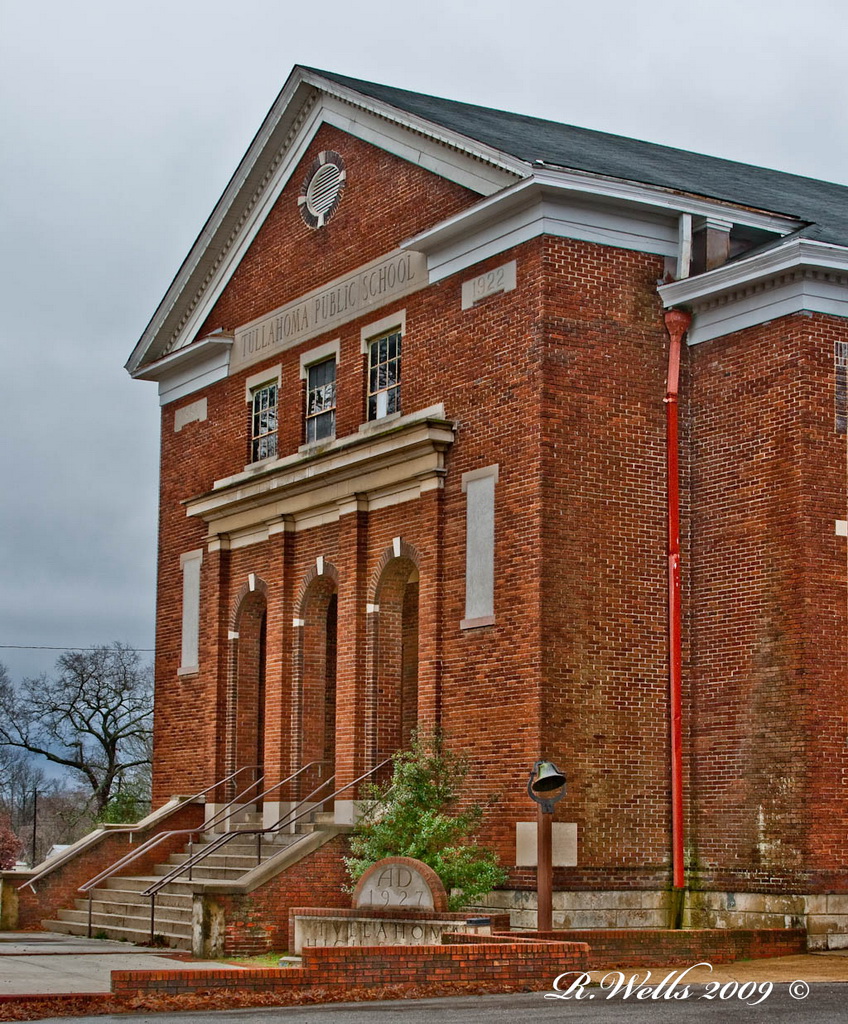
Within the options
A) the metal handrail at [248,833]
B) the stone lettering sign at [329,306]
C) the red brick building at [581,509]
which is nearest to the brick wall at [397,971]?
the red brick building at [581,509]

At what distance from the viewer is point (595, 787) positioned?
70.5ft

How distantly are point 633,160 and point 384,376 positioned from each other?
504cm

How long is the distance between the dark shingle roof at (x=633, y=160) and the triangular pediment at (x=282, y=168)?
215 mm

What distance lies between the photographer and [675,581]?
73.0ft

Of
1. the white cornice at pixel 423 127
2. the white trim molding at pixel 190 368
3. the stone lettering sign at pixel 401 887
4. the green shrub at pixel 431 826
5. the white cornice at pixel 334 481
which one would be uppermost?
the white cornice at pixel 423 127

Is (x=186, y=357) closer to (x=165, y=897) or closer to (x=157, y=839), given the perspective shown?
(x=157, y=839)

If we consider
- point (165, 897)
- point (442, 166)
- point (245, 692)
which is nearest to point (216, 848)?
point (165, 897)

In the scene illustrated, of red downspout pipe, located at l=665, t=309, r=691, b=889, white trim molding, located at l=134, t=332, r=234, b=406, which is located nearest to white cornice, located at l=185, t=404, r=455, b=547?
white trim molding, located at l=134, t=332, r=234, b=406

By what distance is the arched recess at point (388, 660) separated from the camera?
2492 centimetres

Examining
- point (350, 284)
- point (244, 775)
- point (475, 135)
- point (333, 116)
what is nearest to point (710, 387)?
point (475, 135)

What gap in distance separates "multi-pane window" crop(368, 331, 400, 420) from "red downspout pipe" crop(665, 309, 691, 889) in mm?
4480

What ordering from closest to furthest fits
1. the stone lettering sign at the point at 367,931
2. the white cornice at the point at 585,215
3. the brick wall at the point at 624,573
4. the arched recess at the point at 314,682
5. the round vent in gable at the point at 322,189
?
1. the stone lettering sign at the point at 367,931
2. the brick wall at the point at 624,573
3. the white cornice at the point at 585,215
4. the arched recess at the point at 314,682
5. the round vent in gable at the point at 322,189

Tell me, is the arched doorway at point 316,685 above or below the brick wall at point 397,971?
above

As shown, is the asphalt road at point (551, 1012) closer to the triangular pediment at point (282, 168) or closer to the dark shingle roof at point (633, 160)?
the dark shingle roof at point (633, 160)
